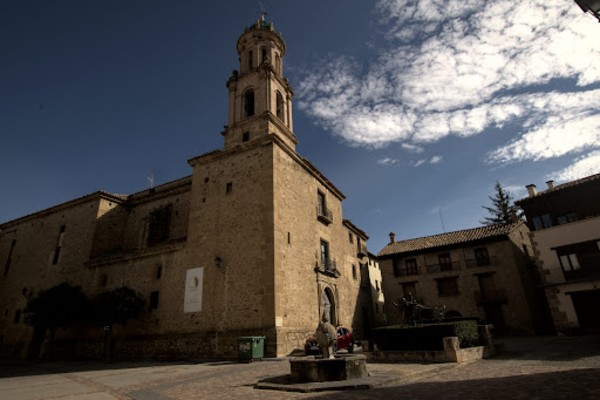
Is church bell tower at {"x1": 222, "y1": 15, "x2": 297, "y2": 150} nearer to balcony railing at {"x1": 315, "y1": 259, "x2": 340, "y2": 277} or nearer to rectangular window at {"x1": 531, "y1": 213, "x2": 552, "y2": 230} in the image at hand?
balcony railing at {"x1": 315, "y1": 259, "x2": 340, "y2": 277}

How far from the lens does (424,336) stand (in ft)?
35.0

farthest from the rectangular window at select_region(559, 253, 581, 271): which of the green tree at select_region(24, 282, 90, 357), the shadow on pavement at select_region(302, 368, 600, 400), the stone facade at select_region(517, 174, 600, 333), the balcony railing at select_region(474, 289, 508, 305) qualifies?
the green tree at select_region(24, 282, 90, 357)

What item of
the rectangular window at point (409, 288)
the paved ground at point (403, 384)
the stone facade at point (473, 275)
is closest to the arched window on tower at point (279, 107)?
the stone facade at point (473, 275)

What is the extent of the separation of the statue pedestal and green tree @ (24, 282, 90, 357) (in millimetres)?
16348

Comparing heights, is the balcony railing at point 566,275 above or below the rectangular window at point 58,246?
below

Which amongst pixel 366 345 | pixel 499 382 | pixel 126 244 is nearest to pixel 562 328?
pixel 366 345

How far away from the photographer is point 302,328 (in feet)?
49.3

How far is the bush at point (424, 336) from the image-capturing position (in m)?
10.3

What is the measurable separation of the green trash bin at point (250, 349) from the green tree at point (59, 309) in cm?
1126

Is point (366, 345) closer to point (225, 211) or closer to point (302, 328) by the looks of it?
point (302, 328)

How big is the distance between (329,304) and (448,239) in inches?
586

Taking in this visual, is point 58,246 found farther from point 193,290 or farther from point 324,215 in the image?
point 324,215

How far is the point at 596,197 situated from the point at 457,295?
36.4 feet

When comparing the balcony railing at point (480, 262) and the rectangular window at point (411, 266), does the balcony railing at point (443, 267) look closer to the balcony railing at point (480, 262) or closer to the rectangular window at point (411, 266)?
the balcony railing at point (480, 262)
